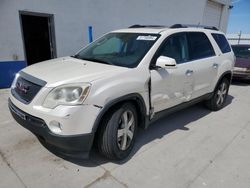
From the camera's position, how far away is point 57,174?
2.55m

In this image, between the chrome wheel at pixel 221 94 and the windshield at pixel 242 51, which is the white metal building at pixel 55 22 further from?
the chrome wheel at pixel 221 94

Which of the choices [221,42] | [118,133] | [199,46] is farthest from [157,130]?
[221,42]

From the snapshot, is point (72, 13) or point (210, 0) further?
point (210, 0)

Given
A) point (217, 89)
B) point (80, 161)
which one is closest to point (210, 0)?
point (217, 89)

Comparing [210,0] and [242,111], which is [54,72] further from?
[210,0]

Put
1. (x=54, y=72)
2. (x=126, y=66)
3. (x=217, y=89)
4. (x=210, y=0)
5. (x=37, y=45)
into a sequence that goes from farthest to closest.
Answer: (x=210, y=0) < (x=37, y=45) < (x=217, y=89) < (x=126, y=66) < (x=54, y=72)

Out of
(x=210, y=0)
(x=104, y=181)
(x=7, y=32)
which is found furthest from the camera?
(x=210, y=0)

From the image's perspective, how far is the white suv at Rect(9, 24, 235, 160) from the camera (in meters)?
2.30

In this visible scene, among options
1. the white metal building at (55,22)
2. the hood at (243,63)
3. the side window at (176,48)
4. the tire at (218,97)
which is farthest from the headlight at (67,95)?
the hood at (243,63)

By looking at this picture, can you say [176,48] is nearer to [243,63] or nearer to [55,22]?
[55,22]

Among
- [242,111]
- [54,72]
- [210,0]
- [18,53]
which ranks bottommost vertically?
[242,111]

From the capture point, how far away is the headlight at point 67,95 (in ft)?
7.43

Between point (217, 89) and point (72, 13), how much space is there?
520cm

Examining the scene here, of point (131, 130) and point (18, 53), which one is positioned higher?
point (18, 53)
